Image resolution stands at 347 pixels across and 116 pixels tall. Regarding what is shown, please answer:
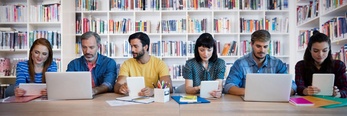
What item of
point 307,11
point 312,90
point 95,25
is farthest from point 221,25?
point 312,90

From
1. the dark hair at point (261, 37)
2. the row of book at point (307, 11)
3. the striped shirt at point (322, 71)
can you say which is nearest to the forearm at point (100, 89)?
the dark hair at point (261, 37)

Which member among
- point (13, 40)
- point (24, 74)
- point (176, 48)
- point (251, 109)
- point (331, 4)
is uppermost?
point (331, 4)

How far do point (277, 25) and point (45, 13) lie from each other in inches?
122

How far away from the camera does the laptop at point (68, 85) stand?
1447mm

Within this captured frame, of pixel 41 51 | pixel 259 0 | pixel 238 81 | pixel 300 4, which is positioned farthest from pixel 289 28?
pixel 41 51

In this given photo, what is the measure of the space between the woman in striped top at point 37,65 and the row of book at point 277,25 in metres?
2.81

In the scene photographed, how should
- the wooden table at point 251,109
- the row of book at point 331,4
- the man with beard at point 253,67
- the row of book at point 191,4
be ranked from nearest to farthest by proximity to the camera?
the wooden table at point 251,109
the man with beard at point 253,67
the row of book at point 331,4
the row of book at point 191,4

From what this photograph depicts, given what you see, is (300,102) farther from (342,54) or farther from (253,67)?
(342,54)

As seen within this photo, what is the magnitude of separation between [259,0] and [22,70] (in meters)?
2.93

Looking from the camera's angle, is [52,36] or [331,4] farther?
[52,36]

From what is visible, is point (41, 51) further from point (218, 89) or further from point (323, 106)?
point (323, 106)

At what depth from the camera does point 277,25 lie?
144 inches

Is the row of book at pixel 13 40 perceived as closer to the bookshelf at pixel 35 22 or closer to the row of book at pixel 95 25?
the bookshelf at pixel 35 22

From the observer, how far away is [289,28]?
363 centimetres
